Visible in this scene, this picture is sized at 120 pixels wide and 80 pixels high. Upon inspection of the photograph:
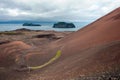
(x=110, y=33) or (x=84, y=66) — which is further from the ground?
(x=110, y=33)

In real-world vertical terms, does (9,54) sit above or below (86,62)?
below

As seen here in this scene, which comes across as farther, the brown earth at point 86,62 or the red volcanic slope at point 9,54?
the red volcanic slope at point 9,54

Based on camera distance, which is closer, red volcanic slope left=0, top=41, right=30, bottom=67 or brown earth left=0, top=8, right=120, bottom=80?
brown earth left=0, top=8, right=120, bottom=80

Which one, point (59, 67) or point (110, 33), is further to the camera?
point (110, 33)

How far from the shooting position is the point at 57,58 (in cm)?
1642

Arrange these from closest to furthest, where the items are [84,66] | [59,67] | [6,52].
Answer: [84,66], [59,67], [6,52]

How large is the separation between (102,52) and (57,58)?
4.69m

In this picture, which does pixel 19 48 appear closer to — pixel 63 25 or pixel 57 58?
pixel 57 58

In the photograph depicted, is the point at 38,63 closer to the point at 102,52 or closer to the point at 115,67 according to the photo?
the point at 102,52

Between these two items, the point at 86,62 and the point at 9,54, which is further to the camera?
the point at 9,54

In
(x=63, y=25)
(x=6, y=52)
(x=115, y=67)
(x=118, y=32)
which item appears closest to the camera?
(x=115, y=67)

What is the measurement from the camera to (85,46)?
53.9 feet

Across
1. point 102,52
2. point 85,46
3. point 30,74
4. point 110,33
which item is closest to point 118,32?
point 110,33

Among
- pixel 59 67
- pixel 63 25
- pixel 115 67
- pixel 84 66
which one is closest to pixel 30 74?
pixel 59 67
